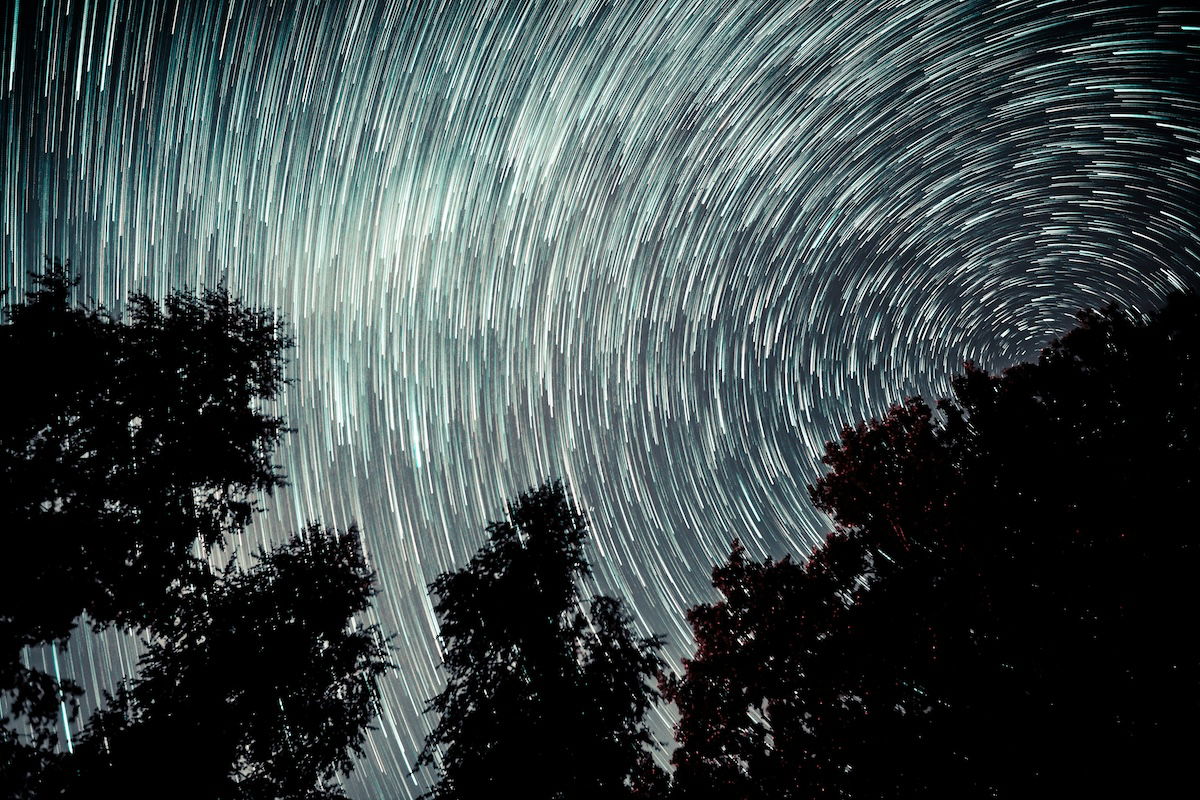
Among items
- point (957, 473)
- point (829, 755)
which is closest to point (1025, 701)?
point (829, 755)

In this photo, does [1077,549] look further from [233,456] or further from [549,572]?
[233,456]

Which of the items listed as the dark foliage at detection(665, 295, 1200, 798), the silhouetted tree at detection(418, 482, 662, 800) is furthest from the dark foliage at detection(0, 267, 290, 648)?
the dark foliage at detection(665, 295, 1200, 798)

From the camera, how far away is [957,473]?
32.2 feet

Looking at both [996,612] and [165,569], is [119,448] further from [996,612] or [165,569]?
[996,612]

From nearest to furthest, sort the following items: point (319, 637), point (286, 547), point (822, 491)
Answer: point (319, 637)
point (286, 547)
point (822, 491)

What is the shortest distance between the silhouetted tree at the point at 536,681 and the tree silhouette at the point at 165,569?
191cm

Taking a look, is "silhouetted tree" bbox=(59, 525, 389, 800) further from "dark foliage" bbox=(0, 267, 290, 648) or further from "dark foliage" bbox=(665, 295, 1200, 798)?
"dark foliage" bbox=(665, 295, 1200, 798)

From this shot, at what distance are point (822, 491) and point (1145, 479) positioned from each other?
5.58m

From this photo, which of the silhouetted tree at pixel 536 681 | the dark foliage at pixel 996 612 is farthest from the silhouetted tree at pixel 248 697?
the dark foliage at pixel 996 612

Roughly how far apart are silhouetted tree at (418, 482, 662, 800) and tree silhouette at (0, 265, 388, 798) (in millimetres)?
1908

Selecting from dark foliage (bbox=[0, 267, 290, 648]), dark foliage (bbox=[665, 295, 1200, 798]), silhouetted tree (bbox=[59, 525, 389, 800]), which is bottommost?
dark foliage (bbox=[665, 295, 1200, 798])

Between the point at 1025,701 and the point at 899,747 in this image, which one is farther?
the point at 899,747

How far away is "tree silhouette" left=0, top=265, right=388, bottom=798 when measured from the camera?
5.64 metres

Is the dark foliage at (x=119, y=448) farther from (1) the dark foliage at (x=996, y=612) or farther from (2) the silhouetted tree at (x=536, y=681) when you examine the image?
(1) the dark foliage at (x=996, y=612)
